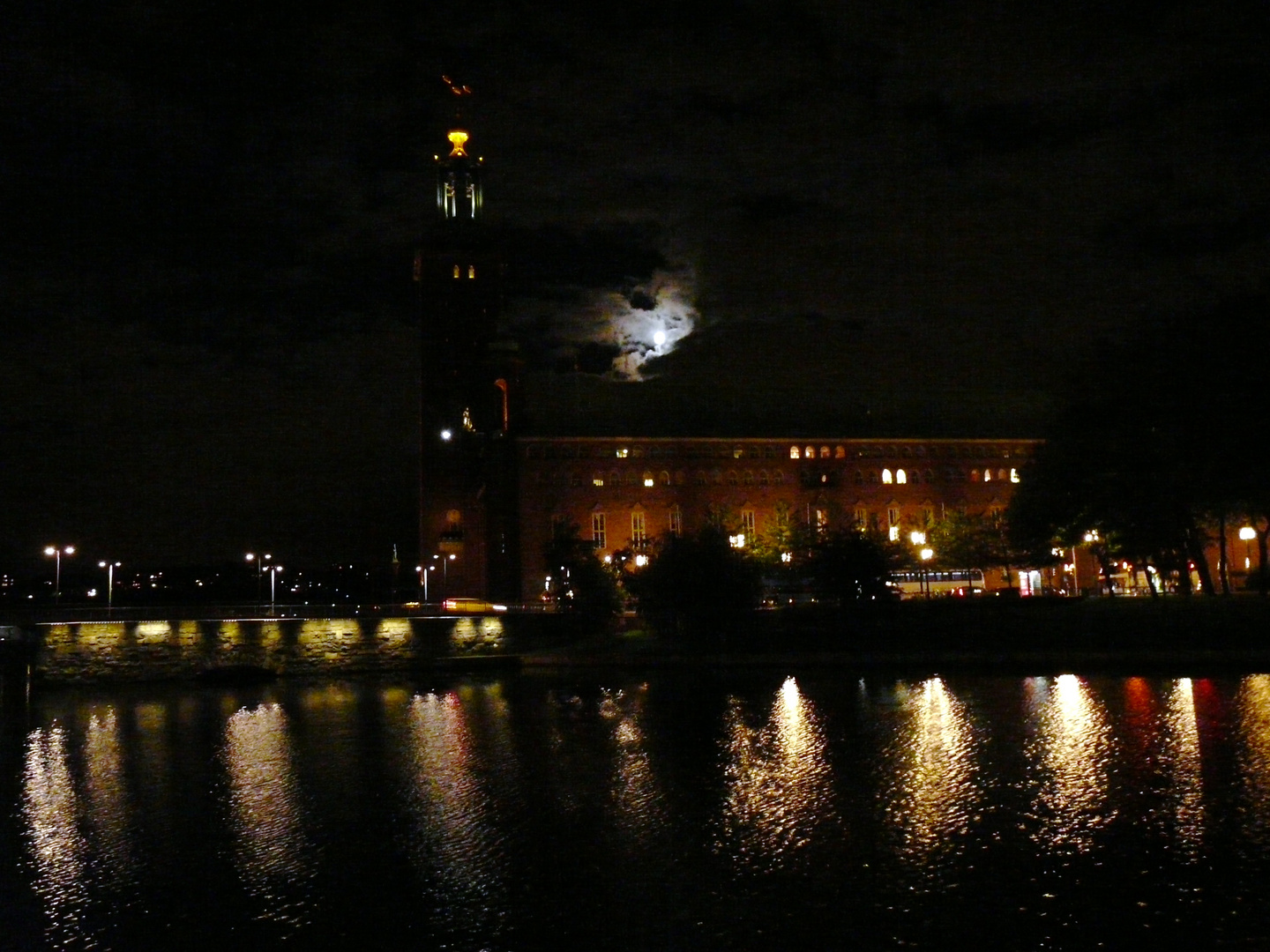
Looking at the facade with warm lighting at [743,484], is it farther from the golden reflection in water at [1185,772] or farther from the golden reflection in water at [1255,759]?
the golden reflection in water at [1185,772]

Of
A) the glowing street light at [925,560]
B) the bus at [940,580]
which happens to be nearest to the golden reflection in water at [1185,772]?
the glowing street light at [925,560]

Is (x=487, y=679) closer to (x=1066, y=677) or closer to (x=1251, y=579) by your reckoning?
(x=1066, y=677)

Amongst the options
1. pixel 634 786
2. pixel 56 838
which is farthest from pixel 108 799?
pixel 634 786

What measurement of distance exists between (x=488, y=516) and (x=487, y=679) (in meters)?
46.7

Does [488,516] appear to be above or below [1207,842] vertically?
above

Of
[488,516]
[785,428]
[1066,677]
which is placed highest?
[785,428]

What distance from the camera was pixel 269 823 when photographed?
17.4 metres

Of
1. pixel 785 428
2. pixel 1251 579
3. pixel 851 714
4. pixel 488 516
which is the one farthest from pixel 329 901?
pixel 785 428

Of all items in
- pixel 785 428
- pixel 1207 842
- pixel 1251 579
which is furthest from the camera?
pixel 785 428

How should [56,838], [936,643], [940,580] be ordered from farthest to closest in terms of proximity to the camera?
[940,580] → [936,643] → [56,838]

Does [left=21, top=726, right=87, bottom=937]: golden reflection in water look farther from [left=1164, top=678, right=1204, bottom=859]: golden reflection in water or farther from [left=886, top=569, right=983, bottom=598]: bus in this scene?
[left=886, top=569, right=983, bottom=598]: bus

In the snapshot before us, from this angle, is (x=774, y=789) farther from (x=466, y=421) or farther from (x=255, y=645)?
(x=466, y=421)

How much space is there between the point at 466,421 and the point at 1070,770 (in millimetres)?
84123

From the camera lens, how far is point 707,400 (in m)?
107
